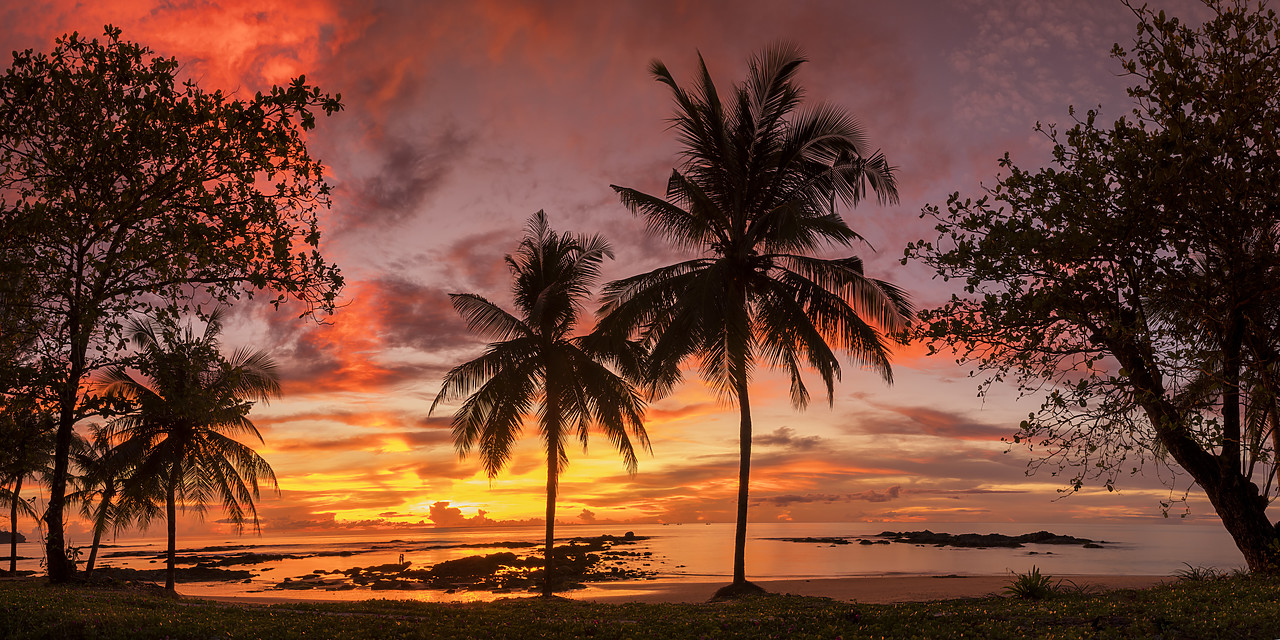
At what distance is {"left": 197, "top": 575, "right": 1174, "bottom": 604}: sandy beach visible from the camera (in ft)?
74.3

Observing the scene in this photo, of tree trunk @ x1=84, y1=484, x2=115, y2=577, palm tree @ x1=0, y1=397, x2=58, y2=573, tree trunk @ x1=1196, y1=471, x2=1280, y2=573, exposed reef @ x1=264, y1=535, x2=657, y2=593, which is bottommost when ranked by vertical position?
exposed reef @ x1=264, y1=535, x2=657, y2=593

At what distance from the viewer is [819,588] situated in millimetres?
26906

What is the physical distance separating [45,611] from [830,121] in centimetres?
1944

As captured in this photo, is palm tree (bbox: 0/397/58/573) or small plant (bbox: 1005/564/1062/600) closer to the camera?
palm tree (bbox: 0/397/58/573)

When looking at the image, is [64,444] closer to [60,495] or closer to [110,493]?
[60,495]

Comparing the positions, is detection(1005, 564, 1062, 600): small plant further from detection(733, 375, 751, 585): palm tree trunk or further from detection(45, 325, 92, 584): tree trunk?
detection(45, 325, 92, 584): tree trunk

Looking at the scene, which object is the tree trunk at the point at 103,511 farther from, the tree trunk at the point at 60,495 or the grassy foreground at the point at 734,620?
the grassy foreground at the point at 734,620

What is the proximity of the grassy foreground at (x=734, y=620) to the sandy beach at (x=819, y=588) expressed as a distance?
9.29 meters

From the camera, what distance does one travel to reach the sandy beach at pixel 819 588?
22.6 m

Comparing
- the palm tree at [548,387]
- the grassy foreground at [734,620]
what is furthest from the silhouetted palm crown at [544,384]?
the grassy foreground at [734,620]

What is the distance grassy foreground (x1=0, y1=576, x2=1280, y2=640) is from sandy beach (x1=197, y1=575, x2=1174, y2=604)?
929 centimetres

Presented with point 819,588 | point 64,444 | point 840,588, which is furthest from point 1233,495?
point 64,444

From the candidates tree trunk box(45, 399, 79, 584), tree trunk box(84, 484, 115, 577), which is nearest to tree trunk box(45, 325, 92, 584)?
tree trunk box(45, 399, 79, 584)

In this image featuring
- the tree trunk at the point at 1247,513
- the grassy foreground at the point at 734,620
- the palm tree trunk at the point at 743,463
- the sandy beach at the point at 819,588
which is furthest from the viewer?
the sandy beach at the point at 819,588
